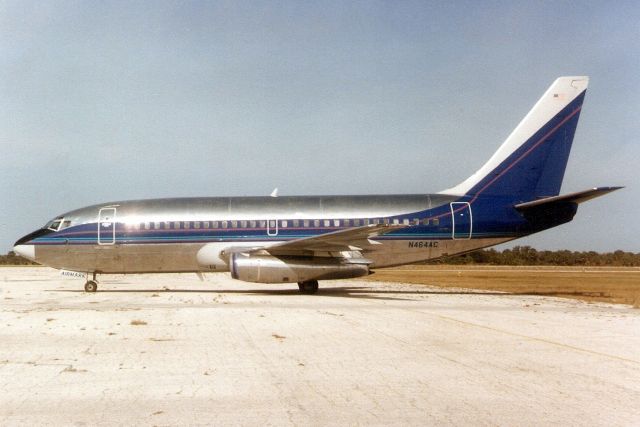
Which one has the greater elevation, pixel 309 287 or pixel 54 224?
pixel 54 224

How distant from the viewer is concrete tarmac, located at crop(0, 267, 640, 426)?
5.65m

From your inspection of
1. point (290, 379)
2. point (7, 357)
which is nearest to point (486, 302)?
point (290, 379)

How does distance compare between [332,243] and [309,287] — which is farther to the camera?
[309,287]

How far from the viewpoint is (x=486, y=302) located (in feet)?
A: 65.3

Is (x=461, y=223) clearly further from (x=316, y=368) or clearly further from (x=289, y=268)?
(x=316, y=368)

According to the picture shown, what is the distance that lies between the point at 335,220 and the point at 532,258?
67.7 metres

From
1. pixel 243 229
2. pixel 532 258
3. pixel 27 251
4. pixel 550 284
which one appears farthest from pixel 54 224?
pixel 532 258

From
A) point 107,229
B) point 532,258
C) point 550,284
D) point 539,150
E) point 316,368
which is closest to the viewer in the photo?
point 316,368

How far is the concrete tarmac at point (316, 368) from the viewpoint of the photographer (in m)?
5.65

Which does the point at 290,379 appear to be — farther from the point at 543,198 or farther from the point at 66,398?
the point at 543,198

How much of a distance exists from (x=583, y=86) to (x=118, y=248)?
20.3m

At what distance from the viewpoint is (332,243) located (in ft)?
69.8

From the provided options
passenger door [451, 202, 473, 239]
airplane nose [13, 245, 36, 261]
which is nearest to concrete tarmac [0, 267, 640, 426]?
passenger door [451, 202, 473, 239]

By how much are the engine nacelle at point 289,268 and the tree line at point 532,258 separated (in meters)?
54.0
